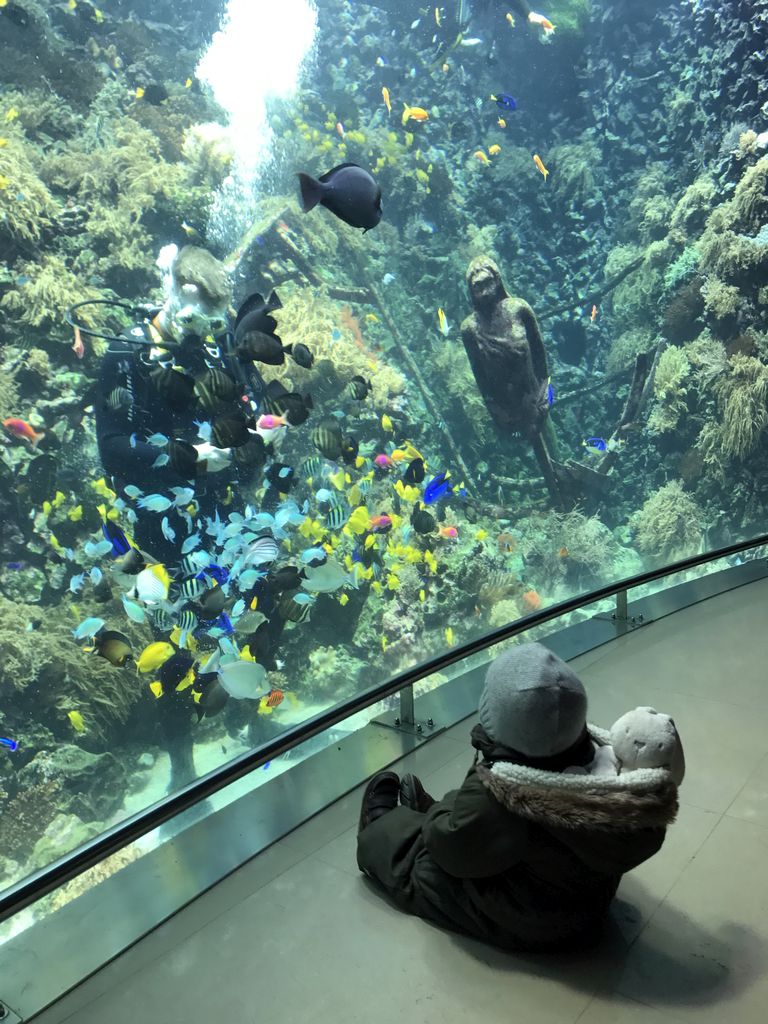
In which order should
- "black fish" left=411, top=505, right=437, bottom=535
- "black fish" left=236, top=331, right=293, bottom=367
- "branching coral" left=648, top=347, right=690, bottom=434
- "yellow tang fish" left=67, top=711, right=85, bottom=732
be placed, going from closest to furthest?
"black fish" left=236, top=331, right=293, bottom=367 < "yellow tang fish" left=67, top=711, right=85, bottom=732 < "black fish" left=411, top=505, right=437, bottom=535 < "branching coral" left=648, top=347, right=690, bottom=434

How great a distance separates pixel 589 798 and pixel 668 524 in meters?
12.3

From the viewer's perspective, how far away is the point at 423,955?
61.1 inches

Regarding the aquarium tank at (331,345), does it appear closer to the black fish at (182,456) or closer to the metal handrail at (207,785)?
the black fish at (182,456)

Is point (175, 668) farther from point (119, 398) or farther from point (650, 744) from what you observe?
point (650, 744)

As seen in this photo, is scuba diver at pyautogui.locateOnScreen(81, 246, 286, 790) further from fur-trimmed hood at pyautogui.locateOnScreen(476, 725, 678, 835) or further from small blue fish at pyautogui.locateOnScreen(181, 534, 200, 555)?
fur-trimmed hood at pyautogui.locateOnScreen(476, 725, 678, 835)

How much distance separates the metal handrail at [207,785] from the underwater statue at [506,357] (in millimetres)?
8461

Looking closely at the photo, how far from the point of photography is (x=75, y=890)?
625cm

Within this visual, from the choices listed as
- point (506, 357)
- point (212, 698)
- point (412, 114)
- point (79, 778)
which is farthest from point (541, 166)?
point (79, 778)

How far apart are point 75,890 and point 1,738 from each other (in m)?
1.56

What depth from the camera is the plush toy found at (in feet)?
4.74

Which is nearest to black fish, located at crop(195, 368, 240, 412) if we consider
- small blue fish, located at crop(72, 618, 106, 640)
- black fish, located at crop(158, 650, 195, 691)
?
small blue fish, located at crop(72, 618, 106, 640)

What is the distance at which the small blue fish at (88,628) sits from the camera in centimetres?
543

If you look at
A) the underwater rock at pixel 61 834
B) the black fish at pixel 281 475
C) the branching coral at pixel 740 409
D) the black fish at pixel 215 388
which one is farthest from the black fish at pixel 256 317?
the branching coral at pixel 740 409

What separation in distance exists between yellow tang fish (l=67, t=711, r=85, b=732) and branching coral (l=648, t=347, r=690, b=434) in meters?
10.7
